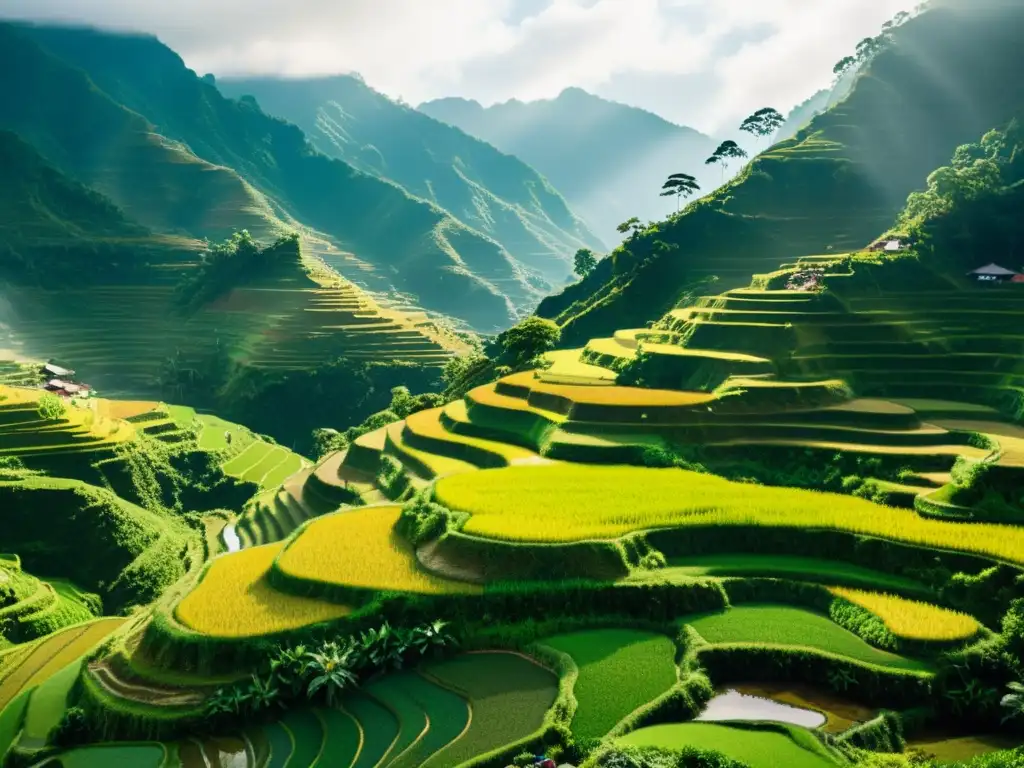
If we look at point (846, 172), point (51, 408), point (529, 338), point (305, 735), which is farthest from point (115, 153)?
point (305, 735)

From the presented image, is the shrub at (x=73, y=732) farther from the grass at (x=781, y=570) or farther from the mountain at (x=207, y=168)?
the mountain at (x=207, y=168)

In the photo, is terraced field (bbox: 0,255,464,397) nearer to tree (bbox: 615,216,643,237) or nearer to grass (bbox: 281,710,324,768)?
tree (bbox: 615,216,643,237)

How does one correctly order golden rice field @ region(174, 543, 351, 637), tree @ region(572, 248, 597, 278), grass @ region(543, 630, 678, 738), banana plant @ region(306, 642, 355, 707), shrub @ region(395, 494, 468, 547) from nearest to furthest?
grass @ region(543, 630, 678, 738) → banana plant @ region(306, 642, 355, 707) → golden rice field @ region(174, 543, 351, 637) → shrub @ region(395, 494, 468, 547) → tree @ region(572, 248, 597, 278)

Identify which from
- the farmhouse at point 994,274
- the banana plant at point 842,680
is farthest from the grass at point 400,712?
the farmhouse at point 994,274

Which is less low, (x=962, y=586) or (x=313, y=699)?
(x=962, y=586)

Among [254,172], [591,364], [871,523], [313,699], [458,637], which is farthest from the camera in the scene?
[254,172]

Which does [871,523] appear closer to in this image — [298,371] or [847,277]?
[847,277]

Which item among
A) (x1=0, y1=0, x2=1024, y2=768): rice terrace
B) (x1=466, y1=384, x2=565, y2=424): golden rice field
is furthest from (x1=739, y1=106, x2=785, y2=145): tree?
(x1=466, y1=384, x2=565, y2=424): golden rice field

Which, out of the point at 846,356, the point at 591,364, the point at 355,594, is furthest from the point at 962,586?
the point at 591,364
